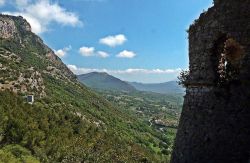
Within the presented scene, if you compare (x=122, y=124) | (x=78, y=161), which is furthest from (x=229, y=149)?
(x=122, y=124)

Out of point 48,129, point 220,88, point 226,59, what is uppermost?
point 226,59

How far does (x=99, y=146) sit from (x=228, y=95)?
90.4 metres

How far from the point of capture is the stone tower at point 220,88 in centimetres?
762

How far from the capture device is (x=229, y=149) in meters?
7.58

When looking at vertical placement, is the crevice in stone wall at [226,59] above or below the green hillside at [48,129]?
above

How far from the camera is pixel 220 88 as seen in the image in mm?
8086

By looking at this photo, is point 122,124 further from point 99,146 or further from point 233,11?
point 233,11

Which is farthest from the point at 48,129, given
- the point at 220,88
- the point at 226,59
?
the point at 226,59

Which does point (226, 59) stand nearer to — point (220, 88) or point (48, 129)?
point (220, 88)


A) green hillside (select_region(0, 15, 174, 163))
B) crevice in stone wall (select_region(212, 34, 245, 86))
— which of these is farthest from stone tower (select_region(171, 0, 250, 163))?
green hillside (select_region(0, 15, 174, 163))

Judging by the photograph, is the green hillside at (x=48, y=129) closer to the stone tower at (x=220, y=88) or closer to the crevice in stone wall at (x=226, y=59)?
the stone tower at (x=220, y=88)

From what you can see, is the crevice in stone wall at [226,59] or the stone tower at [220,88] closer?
the stone tower at [220,88]

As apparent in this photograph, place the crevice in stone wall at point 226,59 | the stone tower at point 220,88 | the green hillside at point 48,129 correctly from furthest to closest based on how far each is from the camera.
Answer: the green hillside at point 48,129, the crevice in stone wall at point 226,59, the stone tower at point 220,88

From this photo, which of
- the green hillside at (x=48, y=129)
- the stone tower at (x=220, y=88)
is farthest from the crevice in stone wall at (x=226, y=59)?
the green hillside at (x=48, y=129)
